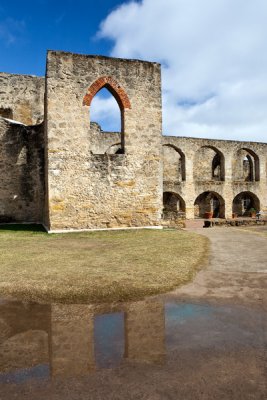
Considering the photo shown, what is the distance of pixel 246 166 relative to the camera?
30.6 m

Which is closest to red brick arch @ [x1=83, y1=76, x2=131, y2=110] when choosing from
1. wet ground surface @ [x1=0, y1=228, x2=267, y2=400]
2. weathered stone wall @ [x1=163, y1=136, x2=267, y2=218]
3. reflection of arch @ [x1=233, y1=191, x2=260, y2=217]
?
wet ground surface @ [x1=0, y1=228, x2=267, y2=400]

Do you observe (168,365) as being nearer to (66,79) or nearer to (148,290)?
(148,290)

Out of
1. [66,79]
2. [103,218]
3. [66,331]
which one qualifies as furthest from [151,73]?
[66,331]

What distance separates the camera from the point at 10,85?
16.9m

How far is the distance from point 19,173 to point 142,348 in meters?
11.8

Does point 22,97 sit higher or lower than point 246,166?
higher

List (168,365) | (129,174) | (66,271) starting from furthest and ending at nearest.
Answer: (129,174) → (66,271) → (168,365)

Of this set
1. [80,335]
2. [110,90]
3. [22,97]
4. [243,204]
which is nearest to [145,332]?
[80,335]

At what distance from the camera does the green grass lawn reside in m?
4.41

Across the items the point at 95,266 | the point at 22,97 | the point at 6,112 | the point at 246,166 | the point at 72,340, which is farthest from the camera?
the point at 246,166

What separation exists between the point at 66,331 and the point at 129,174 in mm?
8530

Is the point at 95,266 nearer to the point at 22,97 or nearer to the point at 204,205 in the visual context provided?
the point at 22,97

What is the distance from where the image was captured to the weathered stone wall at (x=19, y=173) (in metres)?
13.5

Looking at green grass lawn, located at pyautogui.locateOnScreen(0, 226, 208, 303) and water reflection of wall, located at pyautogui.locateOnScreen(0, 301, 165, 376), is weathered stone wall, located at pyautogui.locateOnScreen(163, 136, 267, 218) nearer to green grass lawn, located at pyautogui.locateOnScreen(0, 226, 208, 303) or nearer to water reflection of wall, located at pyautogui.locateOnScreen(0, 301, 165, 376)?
green grass lawn, located at pyautogui.locateOnScreen(0, 226, 208, 303)
